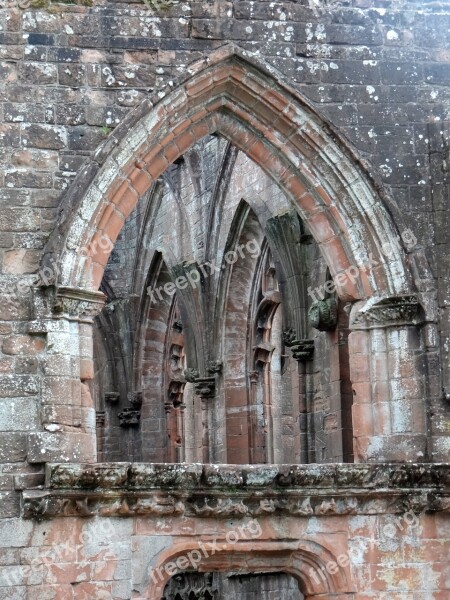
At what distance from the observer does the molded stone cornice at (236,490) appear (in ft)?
41.6

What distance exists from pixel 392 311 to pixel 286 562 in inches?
86.1

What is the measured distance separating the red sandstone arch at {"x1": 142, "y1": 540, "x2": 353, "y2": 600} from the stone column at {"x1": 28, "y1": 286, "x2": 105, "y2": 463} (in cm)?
115

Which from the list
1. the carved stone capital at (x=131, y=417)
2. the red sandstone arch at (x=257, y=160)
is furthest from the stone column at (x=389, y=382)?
the carved stone capital at (x=131, y=417)

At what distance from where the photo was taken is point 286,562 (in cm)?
1348

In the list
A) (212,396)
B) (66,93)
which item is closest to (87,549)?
(66,93)

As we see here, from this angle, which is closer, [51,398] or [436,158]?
[51,398]

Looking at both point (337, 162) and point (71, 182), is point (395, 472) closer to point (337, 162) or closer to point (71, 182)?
point (337, 162)

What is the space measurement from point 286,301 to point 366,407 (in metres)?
3.91

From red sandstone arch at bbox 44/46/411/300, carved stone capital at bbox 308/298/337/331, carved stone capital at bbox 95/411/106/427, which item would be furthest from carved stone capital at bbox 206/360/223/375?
red sandstone arch at bbox 44/46/411/300

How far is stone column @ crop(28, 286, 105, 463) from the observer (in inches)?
508

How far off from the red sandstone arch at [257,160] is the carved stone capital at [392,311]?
9 centimetres

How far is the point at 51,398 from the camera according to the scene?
42.6 ft

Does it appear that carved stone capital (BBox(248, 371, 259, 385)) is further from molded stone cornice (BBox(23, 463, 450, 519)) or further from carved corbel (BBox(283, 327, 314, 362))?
molded stone cornice (BBox(23, 463, 450, 519))

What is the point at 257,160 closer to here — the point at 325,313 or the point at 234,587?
the point at 325,313
